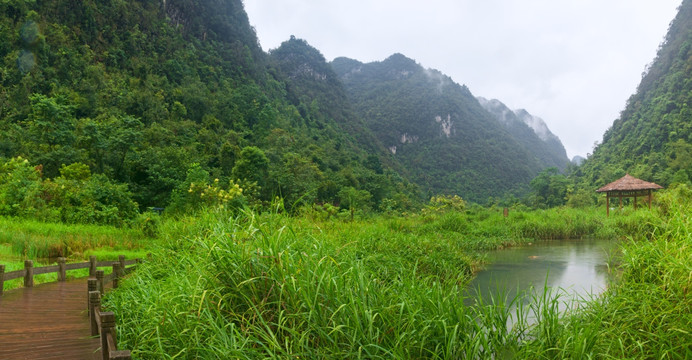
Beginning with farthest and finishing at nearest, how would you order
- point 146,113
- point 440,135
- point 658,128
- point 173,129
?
point 440,135, point 658,128, point 146,113, point 173,129

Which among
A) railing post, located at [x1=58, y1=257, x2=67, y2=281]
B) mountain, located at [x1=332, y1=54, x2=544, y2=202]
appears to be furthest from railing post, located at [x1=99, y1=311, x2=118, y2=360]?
mountain, located at [x1=332, y1=54, x2=544, y2=202]

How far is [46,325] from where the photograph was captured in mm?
3789

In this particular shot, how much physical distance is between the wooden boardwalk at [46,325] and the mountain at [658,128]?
30620mm

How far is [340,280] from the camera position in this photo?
2.96m

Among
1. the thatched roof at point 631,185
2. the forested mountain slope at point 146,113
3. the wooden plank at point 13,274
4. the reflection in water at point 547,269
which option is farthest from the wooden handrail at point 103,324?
the thatched roof at point 631,185

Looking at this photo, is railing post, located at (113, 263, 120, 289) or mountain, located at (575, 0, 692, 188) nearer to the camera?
railing post, located at (113, 263, 120, 289)

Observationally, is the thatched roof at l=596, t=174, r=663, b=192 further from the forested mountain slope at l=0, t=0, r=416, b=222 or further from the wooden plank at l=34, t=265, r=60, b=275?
the wooden plank at l=34, t=265, r=60, b=275

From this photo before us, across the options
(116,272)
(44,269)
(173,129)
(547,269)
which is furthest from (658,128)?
(44,269)

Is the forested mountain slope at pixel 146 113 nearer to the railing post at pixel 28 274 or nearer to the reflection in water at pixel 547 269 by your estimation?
the reflection in water at pixel 547 269

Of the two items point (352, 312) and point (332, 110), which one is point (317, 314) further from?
point (332, 110)

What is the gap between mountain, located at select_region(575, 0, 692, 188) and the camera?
3001 centimetres

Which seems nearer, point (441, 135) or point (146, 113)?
point (146, 113)

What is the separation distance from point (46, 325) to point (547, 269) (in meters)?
8.30

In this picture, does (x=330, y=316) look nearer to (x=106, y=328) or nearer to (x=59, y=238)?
(x=106, y=328)
